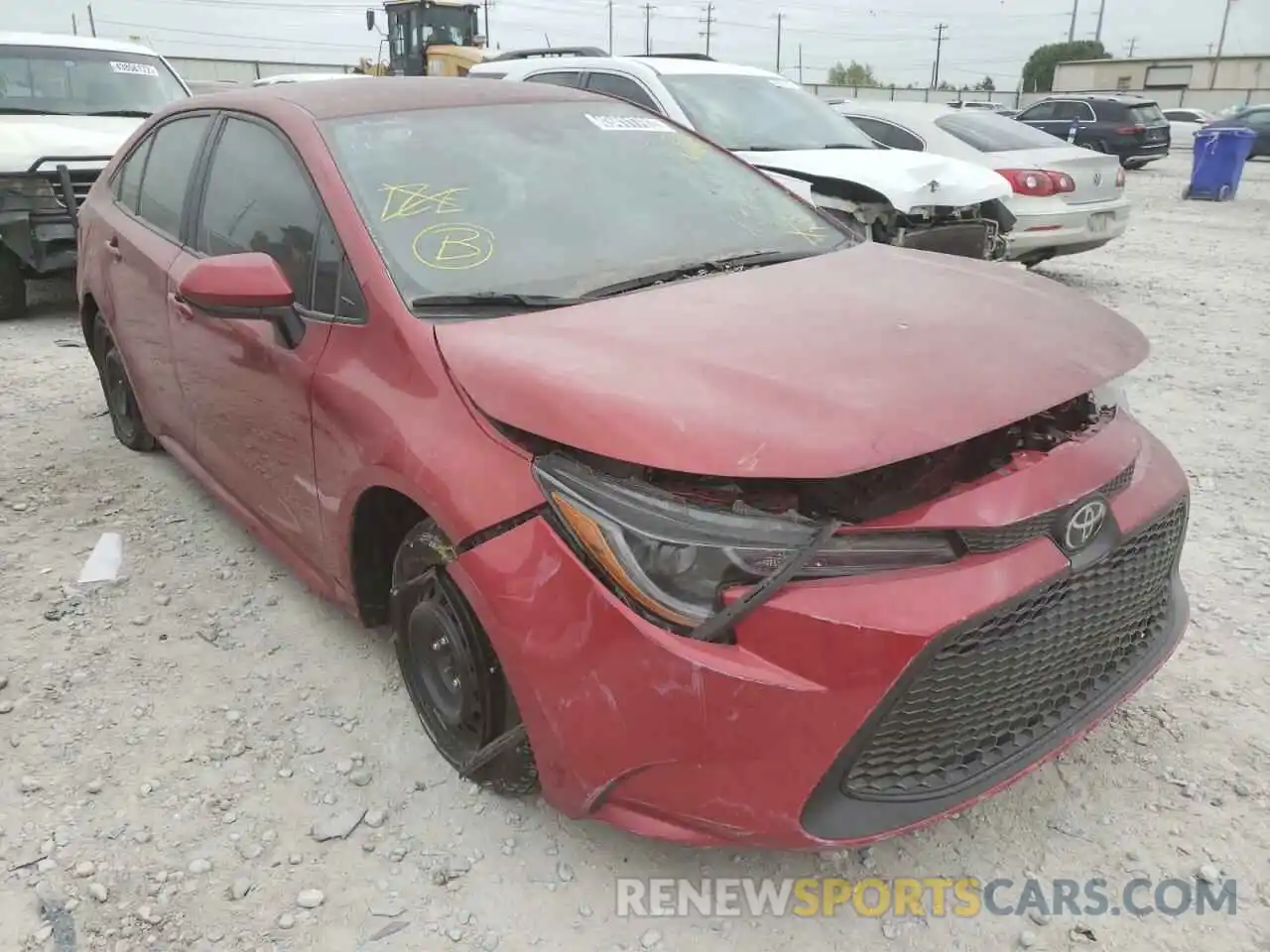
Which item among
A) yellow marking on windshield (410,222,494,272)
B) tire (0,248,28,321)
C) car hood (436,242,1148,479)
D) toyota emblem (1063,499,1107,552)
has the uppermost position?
yellow marking on windshield (410,222,494,272)

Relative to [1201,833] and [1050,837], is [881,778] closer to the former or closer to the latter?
[1050,837]

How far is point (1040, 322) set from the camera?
2191 mm

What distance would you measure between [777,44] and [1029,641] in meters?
87.2

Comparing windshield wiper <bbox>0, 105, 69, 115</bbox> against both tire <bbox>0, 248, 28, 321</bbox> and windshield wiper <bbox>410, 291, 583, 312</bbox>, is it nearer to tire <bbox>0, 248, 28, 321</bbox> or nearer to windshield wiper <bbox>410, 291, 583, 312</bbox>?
tire <bbox>0, 248, 28, 321</bbox>

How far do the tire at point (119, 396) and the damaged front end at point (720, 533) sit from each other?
10.1 ft

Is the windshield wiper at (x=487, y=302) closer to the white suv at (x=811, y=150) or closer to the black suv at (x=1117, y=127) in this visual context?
the white suv at (x=811, y=150)

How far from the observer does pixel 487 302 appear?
7.45 feet

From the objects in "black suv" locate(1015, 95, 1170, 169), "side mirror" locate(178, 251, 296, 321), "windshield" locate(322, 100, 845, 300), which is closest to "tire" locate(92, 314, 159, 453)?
"side mirror" locate(178, 251, 296, 321)

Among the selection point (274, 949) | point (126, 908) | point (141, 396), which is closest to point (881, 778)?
point (274, 949)

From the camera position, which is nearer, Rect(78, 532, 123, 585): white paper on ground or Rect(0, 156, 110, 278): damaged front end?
Rect(78, 532, 123, 585): white paper on ground

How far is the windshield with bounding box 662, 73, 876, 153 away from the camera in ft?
22.0

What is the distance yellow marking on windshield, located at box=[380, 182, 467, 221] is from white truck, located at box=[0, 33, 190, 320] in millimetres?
4717

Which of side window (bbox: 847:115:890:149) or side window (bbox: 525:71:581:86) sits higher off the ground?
side window (bbox: 525:71:581:86)

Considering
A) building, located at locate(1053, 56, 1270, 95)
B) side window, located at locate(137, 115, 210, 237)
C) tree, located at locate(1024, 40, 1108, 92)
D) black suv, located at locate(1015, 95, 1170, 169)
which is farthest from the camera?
tree, located at locate(1024, 40, 1108, 92)
